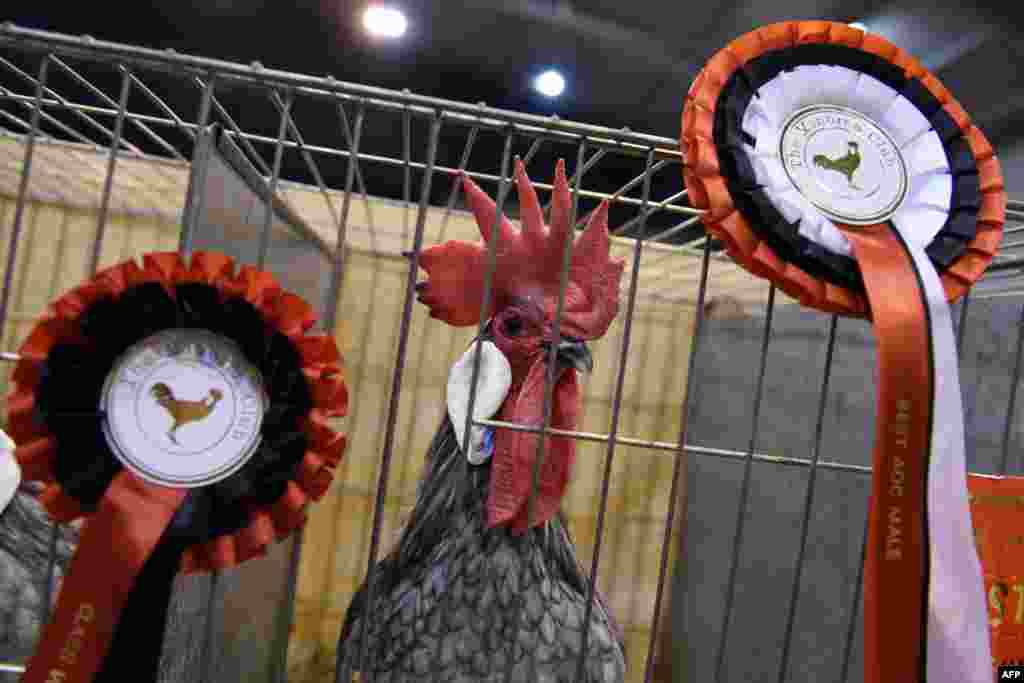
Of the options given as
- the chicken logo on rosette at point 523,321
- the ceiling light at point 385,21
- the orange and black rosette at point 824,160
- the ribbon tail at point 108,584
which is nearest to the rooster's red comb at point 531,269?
the chicken logo on rosette at point 523,321

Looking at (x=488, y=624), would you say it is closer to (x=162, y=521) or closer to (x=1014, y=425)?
(x=162, y=521)

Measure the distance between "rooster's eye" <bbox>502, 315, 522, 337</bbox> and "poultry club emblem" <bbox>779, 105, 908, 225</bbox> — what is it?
0.38m

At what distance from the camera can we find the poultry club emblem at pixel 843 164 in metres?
0.63

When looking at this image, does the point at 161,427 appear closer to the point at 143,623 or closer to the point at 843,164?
the point at 143,623

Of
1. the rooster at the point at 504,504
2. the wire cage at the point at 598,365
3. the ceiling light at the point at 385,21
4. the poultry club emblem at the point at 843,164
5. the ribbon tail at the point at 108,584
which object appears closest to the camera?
the ribbon tail at the point at 108,584

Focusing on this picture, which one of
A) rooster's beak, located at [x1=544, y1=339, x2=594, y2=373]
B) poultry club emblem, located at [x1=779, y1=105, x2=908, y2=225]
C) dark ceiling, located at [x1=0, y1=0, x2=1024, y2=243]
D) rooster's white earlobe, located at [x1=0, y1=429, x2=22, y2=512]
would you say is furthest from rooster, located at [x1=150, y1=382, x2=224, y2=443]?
dark ceiling, located at [x1=0, y1=0, x2=1024, y2=243]

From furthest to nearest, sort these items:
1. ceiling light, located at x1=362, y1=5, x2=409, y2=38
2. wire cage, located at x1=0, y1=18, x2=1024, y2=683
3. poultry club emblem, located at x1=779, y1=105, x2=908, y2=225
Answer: ceiling light, located at x1=362, y1=5, x2=409, y2=38
wire cage, located at x1=0, y1=18, x2=1024, y2=683
poultry club emblem, located at x1=779, y1=105, x2=908, y2=225

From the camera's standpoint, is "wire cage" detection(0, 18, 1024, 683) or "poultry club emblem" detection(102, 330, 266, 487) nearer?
"poultry club emblem" detection(102, 330, 266, 487)

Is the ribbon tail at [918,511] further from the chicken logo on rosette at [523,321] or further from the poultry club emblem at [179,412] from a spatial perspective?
the poultry club emblem at [179,412]

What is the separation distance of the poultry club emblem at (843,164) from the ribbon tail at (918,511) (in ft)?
0.23

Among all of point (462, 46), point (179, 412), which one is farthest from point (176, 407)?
point (462, 46)

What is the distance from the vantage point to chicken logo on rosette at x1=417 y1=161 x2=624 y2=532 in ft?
2.71

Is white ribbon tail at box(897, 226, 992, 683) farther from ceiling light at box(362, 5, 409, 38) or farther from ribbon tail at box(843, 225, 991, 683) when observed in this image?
ceiling light at box(362, 5, 409, 38)

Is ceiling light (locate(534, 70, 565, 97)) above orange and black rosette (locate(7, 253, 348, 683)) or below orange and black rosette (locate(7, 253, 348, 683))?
above
